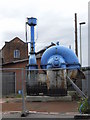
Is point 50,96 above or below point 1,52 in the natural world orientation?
below

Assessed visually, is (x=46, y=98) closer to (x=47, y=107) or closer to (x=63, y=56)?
(x=47, y=107)

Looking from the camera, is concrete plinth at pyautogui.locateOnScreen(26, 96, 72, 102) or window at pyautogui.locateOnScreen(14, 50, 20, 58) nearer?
concrete plinth at pyautogui.locateOnScreen(26, 96, 72, 102)

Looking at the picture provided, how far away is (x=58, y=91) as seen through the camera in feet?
51.0

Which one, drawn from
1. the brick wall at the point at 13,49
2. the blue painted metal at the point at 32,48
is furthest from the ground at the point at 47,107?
the brick wall at the point at 13,49

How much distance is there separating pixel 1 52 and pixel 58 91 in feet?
111

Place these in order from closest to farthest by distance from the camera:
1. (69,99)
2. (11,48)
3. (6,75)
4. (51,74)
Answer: (69,99), (51,74), (6,75), (11,48)

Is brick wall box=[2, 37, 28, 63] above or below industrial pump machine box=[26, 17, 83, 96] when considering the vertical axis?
above

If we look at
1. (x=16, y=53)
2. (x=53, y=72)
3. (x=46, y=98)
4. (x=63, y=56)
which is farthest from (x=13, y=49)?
(x=46, y=98)

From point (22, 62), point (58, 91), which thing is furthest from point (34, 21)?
point (22, 62)

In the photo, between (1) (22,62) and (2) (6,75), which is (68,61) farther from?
(1) (22,62)

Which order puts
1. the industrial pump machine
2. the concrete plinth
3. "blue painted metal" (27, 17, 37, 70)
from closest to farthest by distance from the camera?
the concrete plinth
the industrial pump machine
"blue painted metal" (27, 17, 37, 70)

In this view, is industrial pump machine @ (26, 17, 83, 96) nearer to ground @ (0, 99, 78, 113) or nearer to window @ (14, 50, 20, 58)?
ground @ (0, 99, 78, 113)

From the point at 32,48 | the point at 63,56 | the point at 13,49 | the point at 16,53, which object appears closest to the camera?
the point at 63,56

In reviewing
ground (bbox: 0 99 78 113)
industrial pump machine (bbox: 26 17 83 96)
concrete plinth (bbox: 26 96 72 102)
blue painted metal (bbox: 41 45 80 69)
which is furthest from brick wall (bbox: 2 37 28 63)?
ground (bbox: 0 99 78 113)
